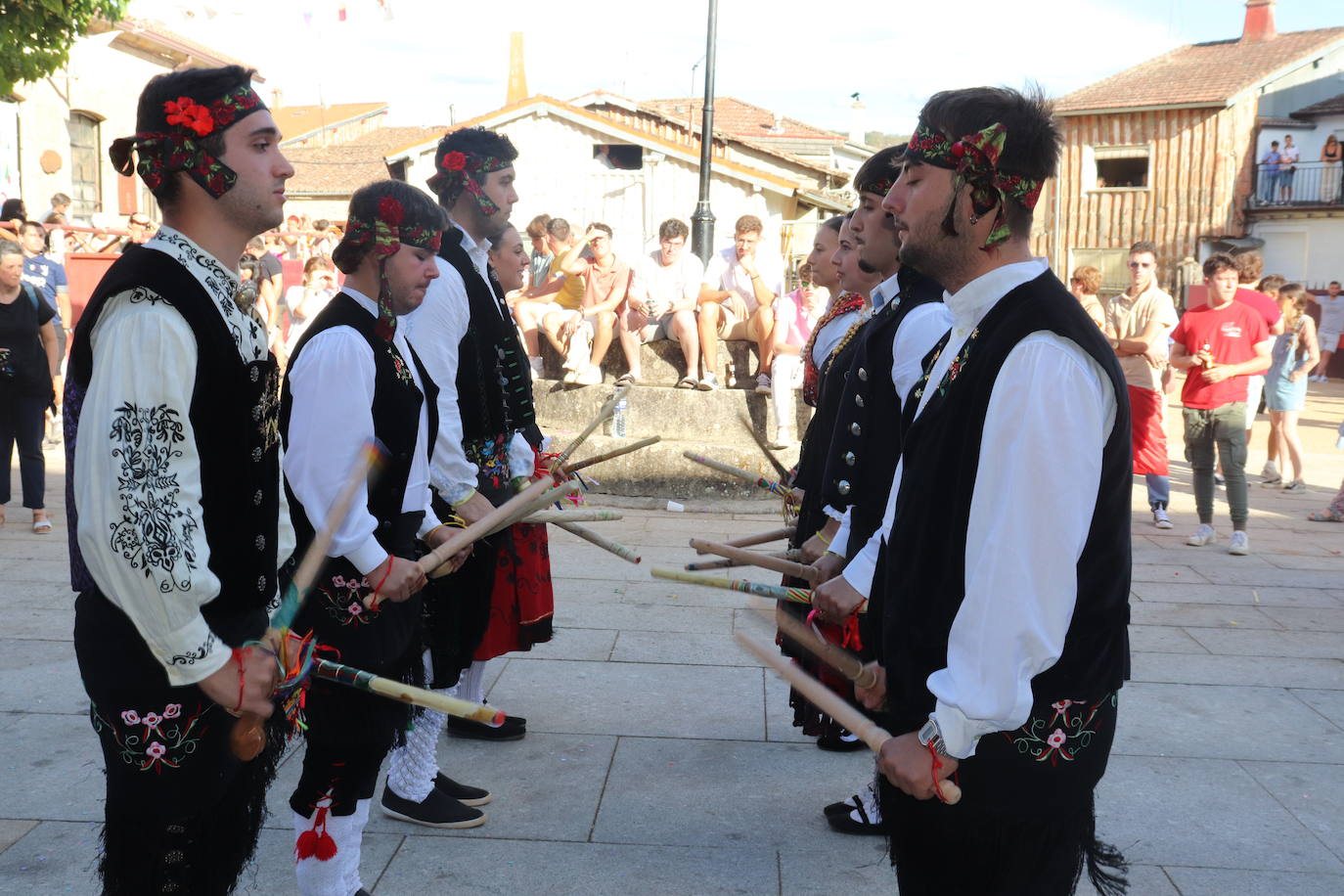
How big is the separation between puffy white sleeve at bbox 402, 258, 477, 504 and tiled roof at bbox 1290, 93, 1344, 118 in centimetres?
3512

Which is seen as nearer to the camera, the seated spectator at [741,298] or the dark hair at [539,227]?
the seated spectator at [741,298]

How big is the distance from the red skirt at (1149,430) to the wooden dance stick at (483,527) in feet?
19.6

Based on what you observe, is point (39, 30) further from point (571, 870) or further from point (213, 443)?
point (213, 443)

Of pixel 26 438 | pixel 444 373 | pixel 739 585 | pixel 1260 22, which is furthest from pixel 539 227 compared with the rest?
pixel 1260 22

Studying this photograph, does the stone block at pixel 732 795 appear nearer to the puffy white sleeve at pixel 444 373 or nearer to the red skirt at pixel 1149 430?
the puffy white sleeve at pixel 444 373

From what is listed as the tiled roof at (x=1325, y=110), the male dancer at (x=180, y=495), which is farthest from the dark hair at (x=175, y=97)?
the tiled roof at (x=1325, y=110)

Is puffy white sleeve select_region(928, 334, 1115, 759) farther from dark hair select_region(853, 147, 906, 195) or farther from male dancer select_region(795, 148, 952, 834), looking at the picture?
dark hair select_region(853, 147, 906, 195)

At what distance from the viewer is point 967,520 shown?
1978mm

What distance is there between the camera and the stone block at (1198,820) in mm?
3570

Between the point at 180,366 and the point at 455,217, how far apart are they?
7.38 feet

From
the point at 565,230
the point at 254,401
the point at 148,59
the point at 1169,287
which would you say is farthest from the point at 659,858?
the point at 1169,287

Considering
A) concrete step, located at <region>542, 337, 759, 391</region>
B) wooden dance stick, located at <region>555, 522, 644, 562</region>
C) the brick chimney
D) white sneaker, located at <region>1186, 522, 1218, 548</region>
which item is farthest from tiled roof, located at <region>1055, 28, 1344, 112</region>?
wooden dance stick, located at <region>555, 522, 644, 562</region>

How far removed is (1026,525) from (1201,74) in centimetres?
3701

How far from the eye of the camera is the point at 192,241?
7.38 ft
